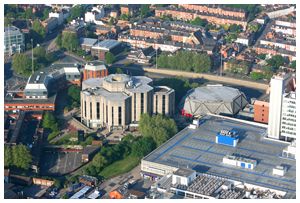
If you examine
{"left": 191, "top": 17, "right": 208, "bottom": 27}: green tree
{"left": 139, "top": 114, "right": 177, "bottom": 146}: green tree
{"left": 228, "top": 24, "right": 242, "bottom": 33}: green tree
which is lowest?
{"left": 139, "top": 114, "right": 177, "bottom": 146}: green tree

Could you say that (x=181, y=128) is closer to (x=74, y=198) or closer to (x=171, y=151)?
(x=171, y=151)

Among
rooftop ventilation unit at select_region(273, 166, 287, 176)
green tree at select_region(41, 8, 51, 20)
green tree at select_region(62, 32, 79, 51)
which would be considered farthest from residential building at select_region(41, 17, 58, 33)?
rooftop ventilation unit at select_region(273, 166, 287, 176)

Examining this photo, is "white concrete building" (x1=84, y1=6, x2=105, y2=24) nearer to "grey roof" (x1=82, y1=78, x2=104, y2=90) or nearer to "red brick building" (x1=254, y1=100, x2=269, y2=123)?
"grey roof" (x1=82, y1=78, x2=104, y2=90)

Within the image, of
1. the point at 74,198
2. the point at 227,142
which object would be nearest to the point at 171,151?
the point at 227,142

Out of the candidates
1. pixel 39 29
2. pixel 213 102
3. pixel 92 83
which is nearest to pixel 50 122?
pixel 92 83

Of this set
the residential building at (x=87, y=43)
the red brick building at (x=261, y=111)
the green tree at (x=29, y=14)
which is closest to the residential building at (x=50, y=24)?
the green tree at (x=29, y=14)
